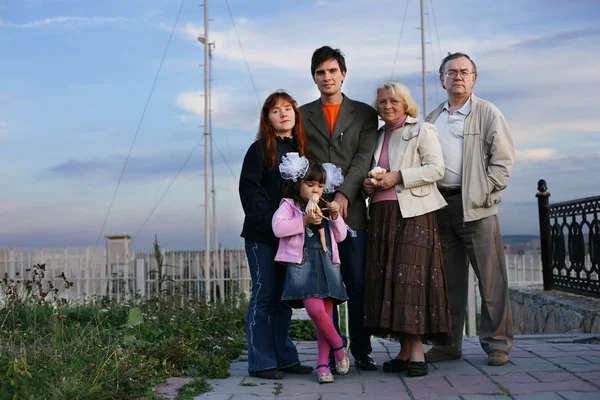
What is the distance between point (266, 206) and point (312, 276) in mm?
540

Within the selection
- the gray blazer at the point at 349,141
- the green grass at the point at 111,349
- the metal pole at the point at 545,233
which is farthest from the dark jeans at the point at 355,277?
the metal pole at the point at 545,233

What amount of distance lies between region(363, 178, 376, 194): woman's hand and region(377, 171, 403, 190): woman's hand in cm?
5

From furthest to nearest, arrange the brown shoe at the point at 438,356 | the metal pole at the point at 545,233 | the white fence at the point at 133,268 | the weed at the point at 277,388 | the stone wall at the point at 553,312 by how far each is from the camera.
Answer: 1. the white fence at the point at 133,268
2. the metal pole at the point at 545,233
3. the stone wall at the point at 553,312
4. the brown shoe at the point at 438,356
5. the weed at the point at 277,388

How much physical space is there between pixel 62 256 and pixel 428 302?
1407 cm

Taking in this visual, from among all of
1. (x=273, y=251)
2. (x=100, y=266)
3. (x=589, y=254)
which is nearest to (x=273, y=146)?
(x=273, y=251)

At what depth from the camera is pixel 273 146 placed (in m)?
4.70

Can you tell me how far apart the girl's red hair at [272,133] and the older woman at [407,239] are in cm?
51

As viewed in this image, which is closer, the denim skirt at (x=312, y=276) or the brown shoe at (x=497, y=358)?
the denim skirt at (x=312, y=276)

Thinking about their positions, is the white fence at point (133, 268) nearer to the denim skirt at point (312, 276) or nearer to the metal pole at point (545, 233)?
the metal pole at point (545, 233)

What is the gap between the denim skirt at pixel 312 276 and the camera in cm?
448

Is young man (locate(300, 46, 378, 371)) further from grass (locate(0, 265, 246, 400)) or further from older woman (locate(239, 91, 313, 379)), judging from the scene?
grass (locate(0, 265, 246, 400))

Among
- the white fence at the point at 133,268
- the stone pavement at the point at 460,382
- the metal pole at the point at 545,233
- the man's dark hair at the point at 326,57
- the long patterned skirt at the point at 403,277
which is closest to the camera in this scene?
the stone pavement at the point at 460,382

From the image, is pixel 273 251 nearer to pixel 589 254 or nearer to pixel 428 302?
pixel 428 302

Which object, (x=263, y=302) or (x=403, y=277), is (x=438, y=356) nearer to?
(x=403, y=277)
